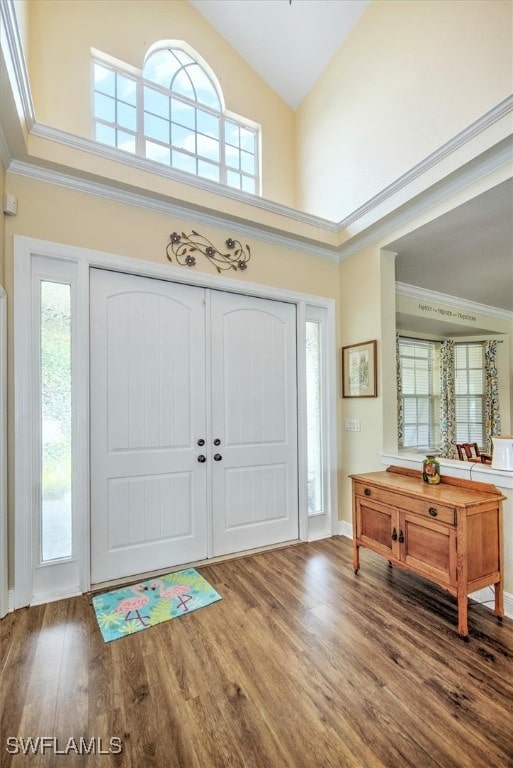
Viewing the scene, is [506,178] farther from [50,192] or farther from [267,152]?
[50,192]

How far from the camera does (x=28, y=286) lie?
7.52 feet

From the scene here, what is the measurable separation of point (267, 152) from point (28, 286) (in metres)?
3.15

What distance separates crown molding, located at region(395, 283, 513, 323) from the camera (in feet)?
14.2

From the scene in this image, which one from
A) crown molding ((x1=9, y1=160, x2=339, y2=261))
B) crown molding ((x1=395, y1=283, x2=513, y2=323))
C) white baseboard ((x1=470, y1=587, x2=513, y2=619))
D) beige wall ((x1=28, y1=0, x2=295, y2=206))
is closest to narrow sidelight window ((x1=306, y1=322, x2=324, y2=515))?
crown molding ((x1=9, y1=160, x2=339, y2=261))

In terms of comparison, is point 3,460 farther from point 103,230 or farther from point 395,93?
point 395,93

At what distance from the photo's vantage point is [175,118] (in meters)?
3.47

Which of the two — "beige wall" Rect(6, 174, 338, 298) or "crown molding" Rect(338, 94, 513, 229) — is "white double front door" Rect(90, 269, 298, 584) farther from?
"crown molding" Rect(338, 94, 513, 229)

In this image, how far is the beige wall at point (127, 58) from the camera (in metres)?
2.82

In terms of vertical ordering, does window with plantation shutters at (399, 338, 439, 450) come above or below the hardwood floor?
above

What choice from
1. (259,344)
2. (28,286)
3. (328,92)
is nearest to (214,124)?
(328,92)
